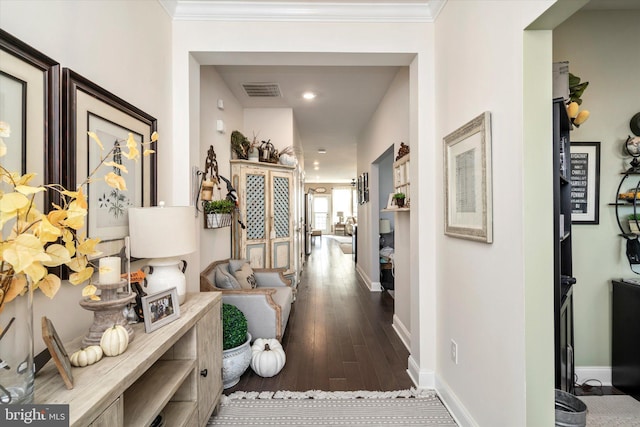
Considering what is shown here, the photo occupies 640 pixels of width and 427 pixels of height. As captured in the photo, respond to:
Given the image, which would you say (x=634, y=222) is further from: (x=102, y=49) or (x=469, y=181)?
(x=102, y=49)

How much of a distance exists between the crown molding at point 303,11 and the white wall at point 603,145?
3.62 ft

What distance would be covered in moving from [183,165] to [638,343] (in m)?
3.38

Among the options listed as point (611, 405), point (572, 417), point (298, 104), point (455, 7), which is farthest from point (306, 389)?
point (298, 104)

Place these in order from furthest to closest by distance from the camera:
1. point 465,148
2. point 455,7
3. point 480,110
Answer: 1. point 455,7
2. point 465,148
3. point 480,110

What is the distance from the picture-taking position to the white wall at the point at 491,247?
137 centimetres

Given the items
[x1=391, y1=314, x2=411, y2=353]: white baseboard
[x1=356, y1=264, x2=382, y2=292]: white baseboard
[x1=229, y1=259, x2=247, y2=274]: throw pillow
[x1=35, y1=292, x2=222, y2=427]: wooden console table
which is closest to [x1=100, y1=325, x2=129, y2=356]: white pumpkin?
[x1=35, y1=292, x2=222, y2=427]: wooden console table

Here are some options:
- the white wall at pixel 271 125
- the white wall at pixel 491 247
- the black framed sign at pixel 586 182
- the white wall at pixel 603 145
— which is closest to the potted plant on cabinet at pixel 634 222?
the white wall at pixel 603 145

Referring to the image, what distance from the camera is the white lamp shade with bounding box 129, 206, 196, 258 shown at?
58.7 inches

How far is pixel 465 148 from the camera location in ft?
5.95

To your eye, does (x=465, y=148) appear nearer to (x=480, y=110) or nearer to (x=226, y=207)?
(x=480, y=110)

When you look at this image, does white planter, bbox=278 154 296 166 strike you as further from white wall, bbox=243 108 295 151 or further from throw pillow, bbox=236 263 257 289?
throw pillow, bbox=236 263 257 289

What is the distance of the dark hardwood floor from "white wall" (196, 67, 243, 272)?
1166 mm

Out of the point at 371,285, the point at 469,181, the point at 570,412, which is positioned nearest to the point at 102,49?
the point at 469,181

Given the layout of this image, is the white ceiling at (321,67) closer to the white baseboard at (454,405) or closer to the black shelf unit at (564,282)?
the black shelf unit at (564,282)
